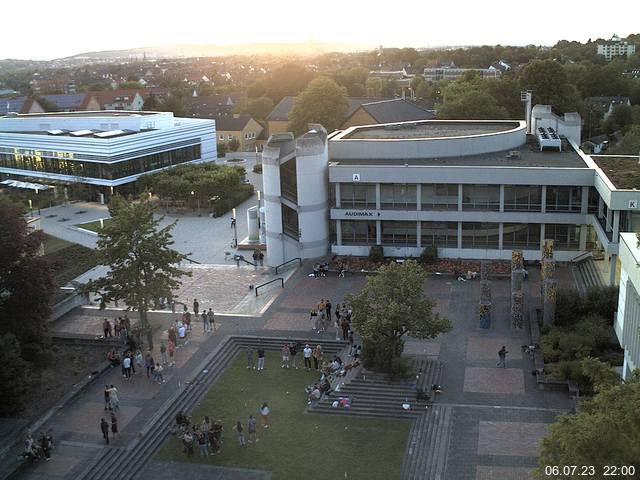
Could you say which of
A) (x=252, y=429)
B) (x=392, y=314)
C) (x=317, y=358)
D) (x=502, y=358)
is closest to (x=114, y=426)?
(x=252, y=429)

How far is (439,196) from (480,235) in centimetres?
358

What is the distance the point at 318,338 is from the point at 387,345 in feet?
17.6

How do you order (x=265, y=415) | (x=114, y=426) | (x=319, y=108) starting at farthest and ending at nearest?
(x=319, y=108)
(x=265, y=415)
(x=114, y=426)

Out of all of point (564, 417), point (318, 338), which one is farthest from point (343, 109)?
point (564, 417)

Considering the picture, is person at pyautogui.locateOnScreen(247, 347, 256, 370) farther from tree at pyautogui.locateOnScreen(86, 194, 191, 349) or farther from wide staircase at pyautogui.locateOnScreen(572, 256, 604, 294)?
wide staircase at pyautogui.locateOnScreen(572, 256, 604, 294)

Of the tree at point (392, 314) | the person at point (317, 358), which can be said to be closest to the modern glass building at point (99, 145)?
the person at point (317, 358)

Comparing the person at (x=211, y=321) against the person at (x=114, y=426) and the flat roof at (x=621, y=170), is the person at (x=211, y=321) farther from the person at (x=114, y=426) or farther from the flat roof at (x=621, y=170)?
the flat roof at (x=621, y=170)

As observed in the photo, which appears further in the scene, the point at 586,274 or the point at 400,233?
the point at 400,233

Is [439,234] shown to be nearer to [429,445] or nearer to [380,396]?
[380,396]

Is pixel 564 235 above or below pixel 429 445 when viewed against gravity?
above

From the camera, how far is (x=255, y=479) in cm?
2408

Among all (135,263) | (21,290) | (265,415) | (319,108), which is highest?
(319,108)

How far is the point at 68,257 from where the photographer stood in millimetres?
52000

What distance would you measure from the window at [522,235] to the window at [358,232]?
842 cm
